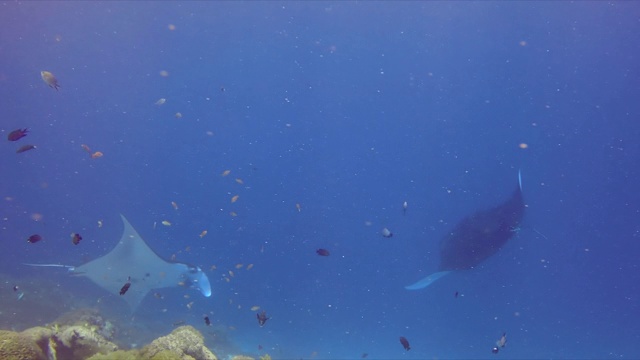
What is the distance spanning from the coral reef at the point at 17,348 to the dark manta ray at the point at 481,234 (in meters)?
12.2

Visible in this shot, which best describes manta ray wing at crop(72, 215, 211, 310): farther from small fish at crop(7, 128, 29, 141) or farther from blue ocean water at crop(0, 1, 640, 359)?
small fish at crop(7, 128, 29, 141)

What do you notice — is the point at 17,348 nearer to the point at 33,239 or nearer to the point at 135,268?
the point at 33,239

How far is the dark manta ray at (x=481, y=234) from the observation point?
563 inches

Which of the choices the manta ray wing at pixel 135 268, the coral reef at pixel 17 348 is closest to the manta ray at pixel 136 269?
the manta ray wing at pixel 135 268

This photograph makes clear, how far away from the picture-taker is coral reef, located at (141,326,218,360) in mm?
4918

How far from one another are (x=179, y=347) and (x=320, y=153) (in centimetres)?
1779

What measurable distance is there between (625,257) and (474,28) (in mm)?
22340

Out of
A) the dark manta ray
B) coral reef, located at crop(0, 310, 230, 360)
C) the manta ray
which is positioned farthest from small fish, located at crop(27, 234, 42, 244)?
the dark manta ray

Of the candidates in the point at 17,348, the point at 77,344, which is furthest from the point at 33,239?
the point at 17,348

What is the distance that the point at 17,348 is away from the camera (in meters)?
4.52

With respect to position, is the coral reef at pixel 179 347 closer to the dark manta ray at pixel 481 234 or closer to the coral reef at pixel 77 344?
the coral reef at pixel 77 344

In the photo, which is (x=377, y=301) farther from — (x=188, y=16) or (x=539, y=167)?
(x=188, y=16)

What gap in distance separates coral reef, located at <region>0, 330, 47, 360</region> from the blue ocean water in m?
7.21

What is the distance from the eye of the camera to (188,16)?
53.9 ft
